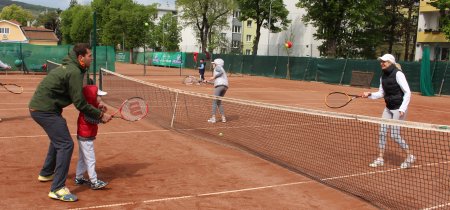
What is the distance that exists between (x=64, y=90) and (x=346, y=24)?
5484 cm

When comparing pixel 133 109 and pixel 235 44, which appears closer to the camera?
pixel 133 109

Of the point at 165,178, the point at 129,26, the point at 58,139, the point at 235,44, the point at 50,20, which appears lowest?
the point at 165,178

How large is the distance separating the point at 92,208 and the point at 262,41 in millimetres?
72334

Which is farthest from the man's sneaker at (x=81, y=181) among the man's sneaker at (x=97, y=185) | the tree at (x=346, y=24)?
Answer: the tree at (x=346, y=24)

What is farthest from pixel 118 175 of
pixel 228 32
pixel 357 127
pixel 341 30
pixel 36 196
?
pixel 228 32

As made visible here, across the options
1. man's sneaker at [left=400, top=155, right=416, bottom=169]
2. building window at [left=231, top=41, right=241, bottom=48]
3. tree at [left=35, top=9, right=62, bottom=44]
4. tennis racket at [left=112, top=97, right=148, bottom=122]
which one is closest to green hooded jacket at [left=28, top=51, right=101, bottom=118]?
tennis racket at [left=112, top=97, right=148, bottom=122]

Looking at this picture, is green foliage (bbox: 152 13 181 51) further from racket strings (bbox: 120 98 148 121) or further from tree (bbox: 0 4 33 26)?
tree (bbox: 0 4 33 26)

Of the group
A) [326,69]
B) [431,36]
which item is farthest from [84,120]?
[431,36]

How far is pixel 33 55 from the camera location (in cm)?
3219

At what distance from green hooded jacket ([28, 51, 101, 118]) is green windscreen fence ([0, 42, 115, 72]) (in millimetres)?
26603

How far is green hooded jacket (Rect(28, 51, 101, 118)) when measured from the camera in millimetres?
5258

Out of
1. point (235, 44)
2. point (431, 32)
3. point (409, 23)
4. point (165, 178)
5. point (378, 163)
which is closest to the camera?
point (165, 178)

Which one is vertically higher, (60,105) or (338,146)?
(60,105)

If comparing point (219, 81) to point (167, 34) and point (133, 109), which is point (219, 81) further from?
point (167, 34)
